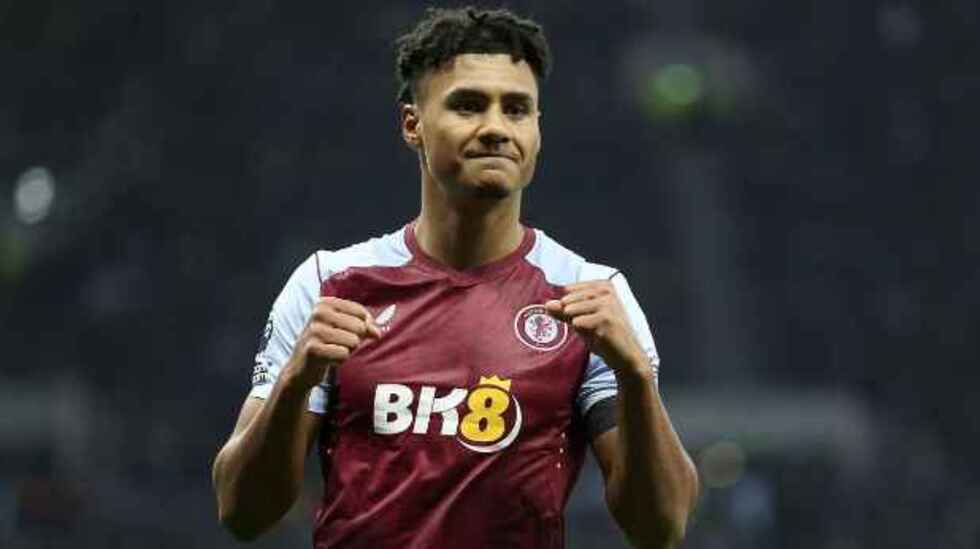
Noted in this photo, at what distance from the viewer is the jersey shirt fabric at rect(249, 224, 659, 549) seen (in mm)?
3213

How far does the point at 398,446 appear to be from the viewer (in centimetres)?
324

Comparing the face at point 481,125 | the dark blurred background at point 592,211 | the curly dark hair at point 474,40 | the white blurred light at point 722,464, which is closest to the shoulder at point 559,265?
the face at point 481,125

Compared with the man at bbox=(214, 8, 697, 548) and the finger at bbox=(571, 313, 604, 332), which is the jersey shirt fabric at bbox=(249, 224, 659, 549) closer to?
the man at bbox=(214, 8, 697, 548)

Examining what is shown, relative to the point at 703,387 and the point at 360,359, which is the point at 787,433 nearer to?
the point at 703,387

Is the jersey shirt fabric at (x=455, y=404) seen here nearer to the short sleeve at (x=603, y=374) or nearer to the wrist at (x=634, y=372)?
the short sleeve at (x=603, y=374)

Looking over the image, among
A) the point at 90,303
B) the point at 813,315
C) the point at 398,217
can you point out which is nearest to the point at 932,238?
the point at 813,315

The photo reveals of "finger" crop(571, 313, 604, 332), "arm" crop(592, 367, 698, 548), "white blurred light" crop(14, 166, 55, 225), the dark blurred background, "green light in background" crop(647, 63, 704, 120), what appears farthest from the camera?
"green light in background" crop(647, 63, 704, 120)

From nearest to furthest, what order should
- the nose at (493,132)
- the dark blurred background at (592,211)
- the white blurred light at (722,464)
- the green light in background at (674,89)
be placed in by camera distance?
the nose at (493,132) < the dark blurred background at (592,211) < the white blurred light at (722,464) < the green light in background at (674,89)

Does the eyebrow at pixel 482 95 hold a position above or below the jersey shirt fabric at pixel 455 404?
above

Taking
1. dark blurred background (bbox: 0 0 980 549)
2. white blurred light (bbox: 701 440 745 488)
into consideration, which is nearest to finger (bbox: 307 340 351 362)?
dark blurred background (bbox: 0 0 980 549)

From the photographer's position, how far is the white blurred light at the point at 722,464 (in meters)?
12.4

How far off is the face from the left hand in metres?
0.27

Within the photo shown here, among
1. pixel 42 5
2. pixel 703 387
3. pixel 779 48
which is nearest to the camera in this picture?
pixel 42 5

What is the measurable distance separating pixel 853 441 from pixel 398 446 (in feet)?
30.3
